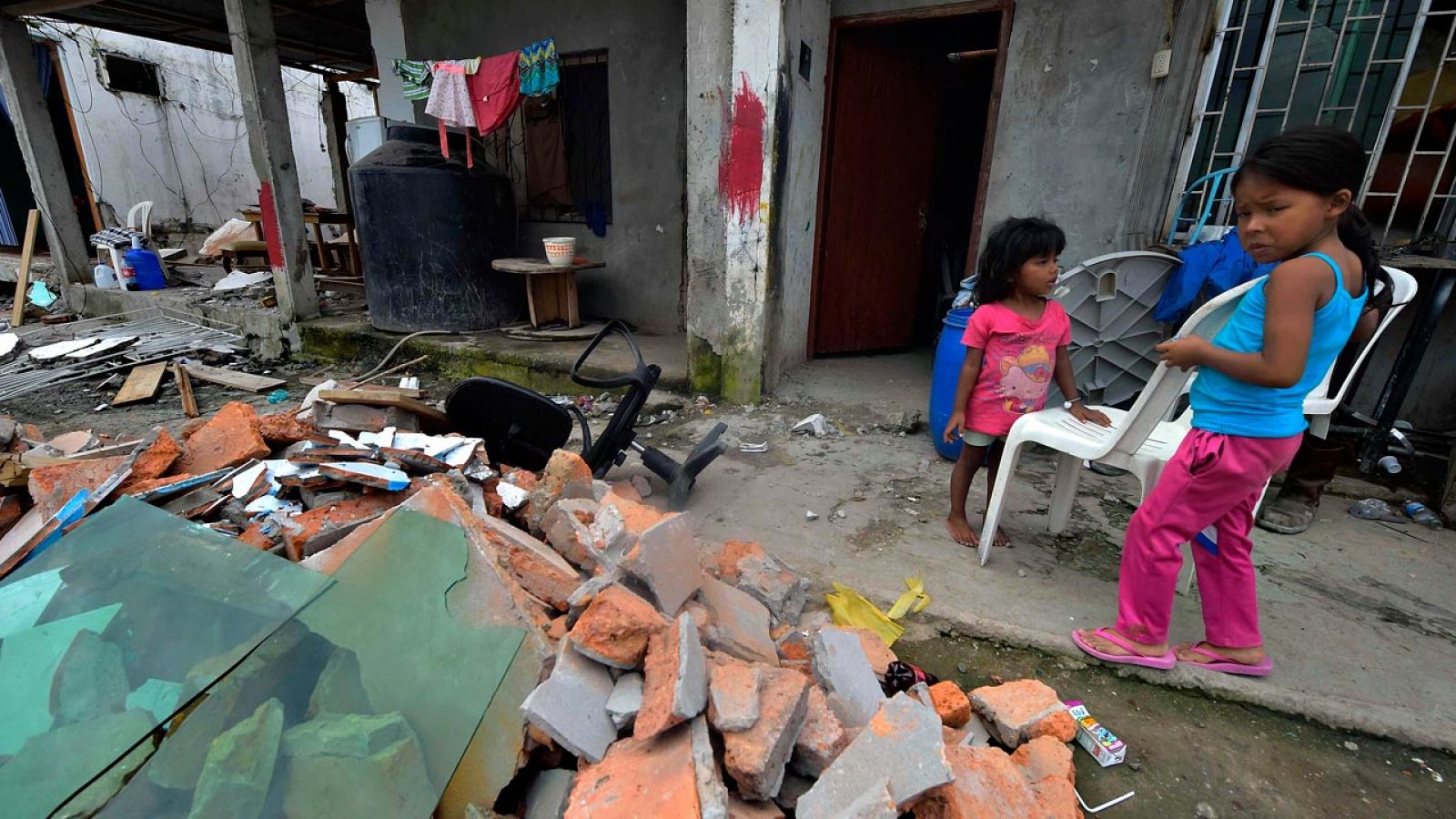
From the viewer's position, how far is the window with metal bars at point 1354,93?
136 inches

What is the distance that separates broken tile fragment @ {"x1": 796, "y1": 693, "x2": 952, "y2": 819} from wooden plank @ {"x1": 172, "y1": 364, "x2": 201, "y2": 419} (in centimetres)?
566

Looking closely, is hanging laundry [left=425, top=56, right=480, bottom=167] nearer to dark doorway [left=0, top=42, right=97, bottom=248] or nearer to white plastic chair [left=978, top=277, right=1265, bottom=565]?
white plastic chair [left=978, top=277, right=1265, bottom=565]

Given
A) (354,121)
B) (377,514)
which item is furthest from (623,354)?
(354,121)

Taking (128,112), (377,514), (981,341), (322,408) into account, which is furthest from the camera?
(128,112)

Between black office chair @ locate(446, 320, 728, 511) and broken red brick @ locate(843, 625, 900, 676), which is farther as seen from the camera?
black office chair @ locate(446, 320, 728, 511)

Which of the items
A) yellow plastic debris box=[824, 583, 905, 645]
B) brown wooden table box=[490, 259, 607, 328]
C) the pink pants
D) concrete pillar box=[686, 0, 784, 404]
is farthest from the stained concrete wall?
the pink pants

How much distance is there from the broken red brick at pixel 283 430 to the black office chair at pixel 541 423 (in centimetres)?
58

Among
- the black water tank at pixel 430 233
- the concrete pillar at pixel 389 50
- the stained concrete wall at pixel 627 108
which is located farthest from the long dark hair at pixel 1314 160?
the concrete pillar at pixel 389 50

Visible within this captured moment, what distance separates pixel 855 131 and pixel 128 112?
13723mm

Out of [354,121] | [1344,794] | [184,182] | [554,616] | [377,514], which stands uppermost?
[354,121]

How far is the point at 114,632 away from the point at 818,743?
168 cm

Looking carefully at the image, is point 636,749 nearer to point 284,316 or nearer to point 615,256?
point 615,256

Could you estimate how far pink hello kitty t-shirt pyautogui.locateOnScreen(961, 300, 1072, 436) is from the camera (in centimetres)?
249

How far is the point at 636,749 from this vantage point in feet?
4.47
